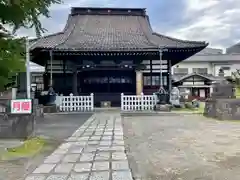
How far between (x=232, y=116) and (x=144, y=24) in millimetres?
12121

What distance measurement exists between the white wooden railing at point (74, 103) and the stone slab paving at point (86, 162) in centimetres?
1044

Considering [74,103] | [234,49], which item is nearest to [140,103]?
[74,103]

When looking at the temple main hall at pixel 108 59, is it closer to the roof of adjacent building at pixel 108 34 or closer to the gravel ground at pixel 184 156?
the roof of adjacent building at pixel 108 34

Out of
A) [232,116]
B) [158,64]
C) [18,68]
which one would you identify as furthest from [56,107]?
[18,68]

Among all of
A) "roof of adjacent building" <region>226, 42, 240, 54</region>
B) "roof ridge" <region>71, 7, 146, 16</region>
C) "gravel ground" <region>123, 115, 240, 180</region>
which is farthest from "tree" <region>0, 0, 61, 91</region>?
"roof of adjacent building" <region>226, 42, 240, 54</region>

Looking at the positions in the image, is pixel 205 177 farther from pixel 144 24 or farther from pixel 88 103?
pixel 144 24

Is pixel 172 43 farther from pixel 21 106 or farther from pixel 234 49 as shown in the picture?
pixel 234 49

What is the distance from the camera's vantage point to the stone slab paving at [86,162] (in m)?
4.36

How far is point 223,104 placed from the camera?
1298 cm

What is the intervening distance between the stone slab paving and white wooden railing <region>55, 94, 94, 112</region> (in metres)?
10.4

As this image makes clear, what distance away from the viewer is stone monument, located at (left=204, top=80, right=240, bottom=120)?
1283 centimetres

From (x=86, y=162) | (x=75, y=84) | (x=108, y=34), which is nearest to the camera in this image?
(x=86, y=162)

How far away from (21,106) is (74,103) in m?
10.4

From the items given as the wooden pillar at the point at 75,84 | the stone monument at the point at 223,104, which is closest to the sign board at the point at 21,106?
the stone monument at the point at 223,104
